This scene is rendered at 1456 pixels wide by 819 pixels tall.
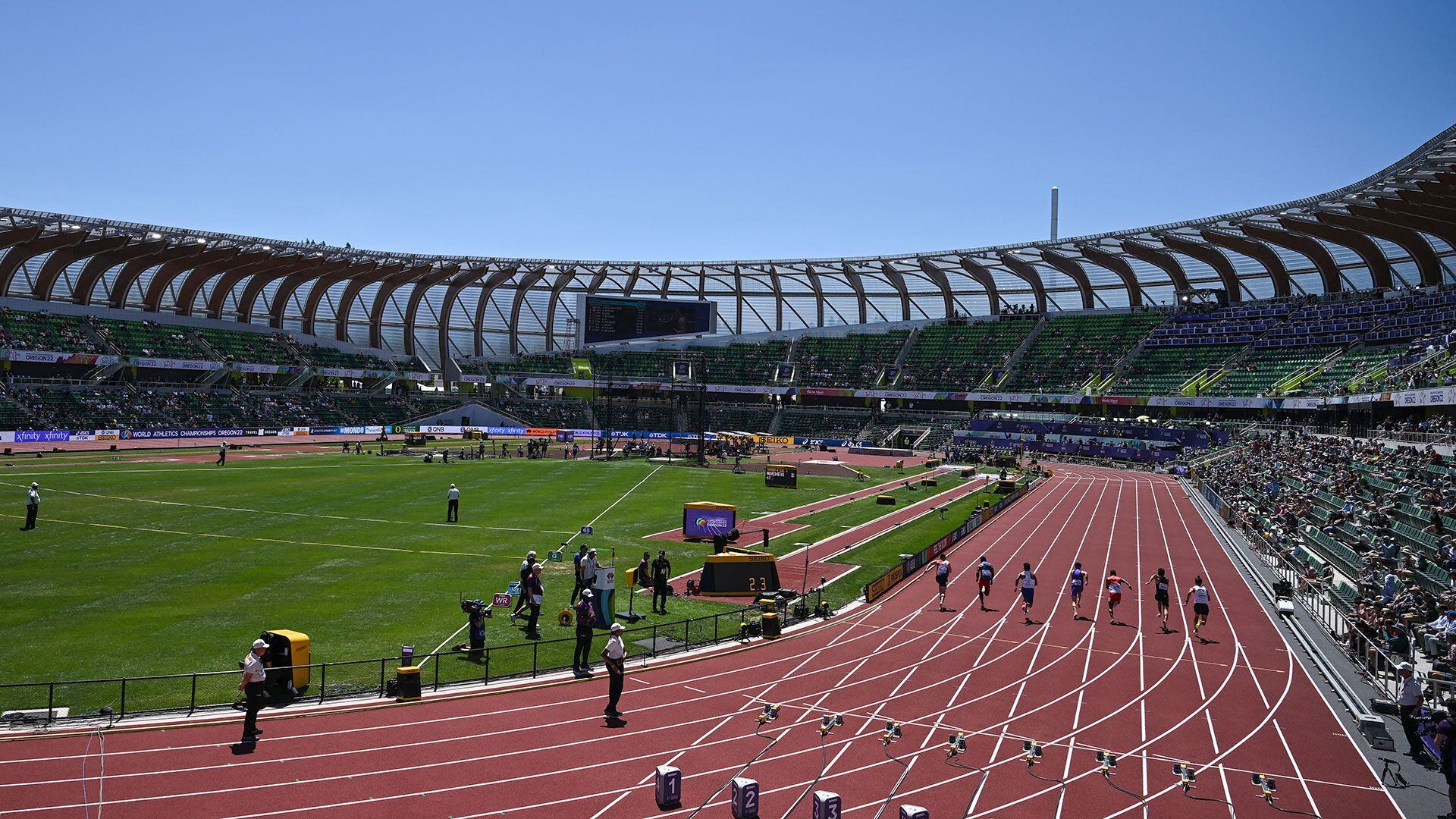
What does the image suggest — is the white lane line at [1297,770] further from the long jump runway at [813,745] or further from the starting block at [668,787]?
the starting block at [668,787]

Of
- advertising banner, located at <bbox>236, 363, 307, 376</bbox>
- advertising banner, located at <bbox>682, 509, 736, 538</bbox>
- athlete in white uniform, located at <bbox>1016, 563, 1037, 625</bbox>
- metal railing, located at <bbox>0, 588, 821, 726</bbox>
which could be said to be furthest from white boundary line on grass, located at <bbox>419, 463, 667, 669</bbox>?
advertising banner, located at <bbox>236, 363, 307, 376</bbox>

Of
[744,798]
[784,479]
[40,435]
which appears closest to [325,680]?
[744,798]

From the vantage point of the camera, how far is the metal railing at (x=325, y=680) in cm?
1291

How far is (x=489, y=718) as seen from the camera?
13.5 metres

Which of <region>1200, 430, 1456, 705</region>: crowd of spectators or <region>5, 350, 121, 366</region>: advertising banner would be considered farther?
<region>5, 350, 121, 366</region>: advertising banner

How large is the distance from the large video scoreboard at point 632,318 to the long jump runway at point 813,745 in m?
77.1

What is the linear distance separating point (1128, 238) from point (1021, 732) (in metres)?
68.8

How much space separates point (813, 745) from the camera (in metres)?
12.9

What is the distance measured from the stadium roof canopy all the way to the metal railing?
45.3 m

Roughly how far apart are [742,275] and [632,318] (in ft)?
43.6

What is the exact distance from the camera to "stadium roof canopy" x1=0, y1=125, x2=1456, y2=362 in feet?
207

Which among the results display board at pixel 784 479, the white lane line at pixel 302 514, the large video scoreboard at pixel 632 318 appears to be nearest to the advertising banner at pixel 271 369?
the large video scoreboard at pixel 632 318

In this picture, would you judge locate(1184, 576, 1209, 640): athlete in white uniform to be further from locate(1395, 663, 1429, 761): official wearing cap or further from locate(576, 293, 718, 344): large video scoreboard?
locate(576, 293, 718, 344): large video scoreboard

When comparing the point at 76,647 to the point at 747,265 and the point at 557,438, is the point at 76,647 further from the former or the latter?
the point at 747,265
